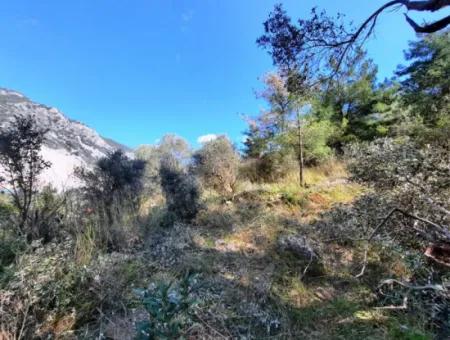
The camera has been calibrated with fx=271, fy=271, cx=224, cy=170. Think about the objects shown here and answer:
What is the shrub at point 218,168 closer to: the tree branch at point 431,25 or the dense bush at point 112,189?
the dense bush at point 112,189

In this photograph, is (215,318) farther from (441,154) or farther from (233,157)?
(233,157)

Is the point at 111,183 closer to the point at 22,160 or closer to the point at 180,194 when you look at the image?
the point at 180,194

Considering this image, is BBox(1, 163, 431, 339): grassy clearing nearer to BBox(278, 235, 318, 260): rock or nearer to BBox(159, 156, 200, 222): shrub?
BBox(278, 235, 318, 260): rock

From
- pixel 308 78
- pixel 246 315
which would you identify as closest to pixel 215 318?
pixel 246 315

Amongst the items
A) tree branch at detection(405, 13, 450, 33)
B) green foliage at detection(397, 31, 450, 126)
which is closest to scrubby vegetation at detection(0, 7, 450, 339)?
tree branch at detection(405, 13, 450, 33)

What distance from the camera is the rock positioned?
3527 mm

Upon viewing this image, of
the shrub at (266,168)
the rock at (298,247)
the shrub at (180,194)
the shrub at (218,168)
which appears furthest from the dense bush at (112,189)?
the shrub at (266,168)

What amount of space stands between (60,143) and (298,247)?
31.0 ft

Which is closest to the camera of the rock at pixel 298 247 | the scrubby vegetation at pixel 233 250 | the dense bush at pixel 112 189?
the scrubby vegetation at pixel 233 250

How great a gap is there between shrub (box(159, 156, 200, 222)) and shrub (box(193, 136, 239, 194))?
1554mm

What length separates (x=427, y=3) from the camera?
2.22 meters

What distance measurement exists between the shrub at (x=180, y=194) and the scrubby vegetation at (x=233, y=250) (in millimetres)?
29

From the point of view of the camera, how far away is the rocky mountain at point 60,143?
18.1ft

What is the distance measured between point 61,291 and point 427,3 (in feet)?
12.4
